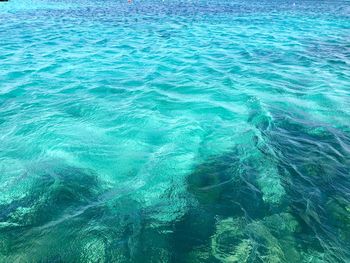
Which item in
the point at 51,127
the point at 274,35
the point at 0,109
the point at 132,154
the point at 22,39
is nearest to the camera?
the point at 132,154

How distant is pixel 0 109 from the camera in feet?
32.6

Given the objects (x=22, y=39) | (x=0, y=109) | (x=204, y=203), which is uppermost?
(x=204, y=203)

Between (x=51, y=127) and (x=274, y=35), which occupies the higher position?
(x=51, y=127)

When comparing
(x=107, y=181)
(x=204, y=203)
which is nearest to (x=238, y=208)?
(x=204, y=203)

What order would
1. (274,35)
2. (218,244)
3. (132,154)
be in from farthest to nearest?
(274,35), (132,154), (218,244)

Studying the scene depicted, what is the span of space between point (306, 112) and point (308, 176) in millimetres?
4008

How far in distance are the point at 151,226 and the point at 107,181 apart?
1.93 m

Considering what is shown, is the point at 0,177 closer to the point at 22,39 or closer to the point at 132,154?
the point at 132,154

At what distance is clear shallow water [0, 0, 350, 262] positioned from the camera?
5180 mm

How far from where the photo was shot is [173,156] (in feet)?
25.7

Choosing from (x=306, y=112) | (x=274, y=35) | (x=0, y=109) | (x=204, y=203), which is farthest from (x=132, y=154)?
(x=274, y=35)

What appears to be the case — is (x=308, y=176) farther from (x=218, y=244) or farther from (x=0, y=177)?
(x=0, y=177)

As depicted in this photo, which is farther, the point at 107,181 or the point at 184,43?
the point at 184,43

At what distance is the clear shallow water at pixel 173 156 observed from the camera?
5.18 m
